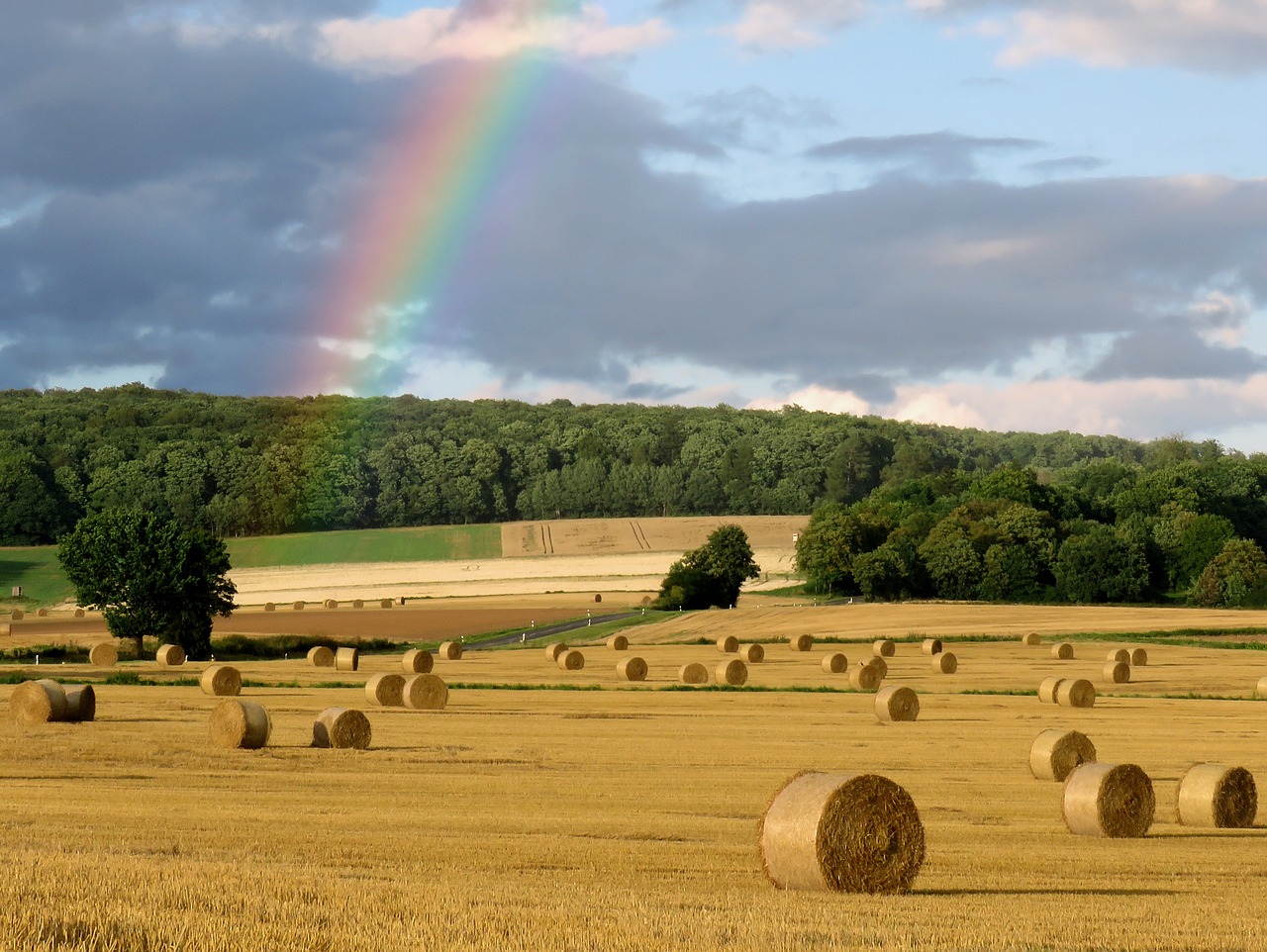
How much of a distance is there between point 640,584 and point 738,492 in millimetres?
46387

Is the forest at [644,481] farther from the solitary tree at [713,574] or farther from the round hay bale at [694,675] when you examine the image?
the round hay bale at [694,675]

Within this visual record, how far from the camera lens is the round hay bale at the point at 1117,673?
4344 cm

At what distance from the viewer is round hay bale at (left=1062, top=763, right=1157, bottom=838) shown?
1599cm

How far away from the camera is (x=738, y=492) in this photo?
5669 inches

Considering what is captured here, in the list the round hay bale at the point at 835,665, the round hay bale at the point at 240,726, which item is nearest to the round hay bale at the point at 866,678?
the round hay bale at the point at 835,665

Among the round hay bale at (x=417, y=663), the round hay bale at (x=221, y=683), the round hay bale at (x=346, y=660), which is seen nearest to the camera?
the round hay bale at (x=221, y=683)

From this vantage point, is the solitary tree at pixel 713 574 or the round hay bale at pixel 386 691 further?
the solitary tree at pixel 713 574

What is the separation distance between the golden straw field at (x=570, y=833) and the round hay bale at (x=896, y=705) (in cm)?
36

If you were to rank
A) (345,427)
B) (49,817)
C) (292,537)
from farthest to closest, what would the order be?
(345,427)
(292,537)
(49,817)

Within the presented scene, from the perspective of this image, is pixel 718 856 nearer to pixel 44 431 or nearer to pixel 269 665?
pixel 269 665

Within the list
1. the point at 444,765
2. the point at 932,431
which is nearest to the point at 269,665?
the point at 444,765

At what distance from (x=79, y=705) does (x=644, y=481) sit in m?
119

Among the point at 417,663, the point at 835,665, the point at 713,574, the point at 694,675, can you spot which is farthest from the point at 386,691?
the point at 713,574

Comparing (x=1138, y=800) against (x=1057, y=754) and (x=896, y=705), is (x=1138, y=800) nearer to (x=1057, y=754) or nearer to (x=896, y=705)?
(x=1057, y=754)
